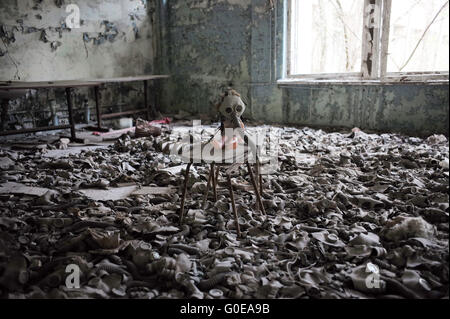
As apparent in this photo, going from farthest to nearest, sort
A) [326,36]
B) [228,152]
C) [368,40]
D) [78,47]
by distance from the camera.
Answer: [78,47], [326,36], [368,40], [228,152]

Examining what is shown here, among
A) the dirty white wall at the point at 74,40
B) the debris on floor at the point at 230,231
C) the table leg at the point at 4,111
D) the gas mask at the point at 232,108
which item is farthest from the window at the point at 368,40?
the table leg at the point at 4,111

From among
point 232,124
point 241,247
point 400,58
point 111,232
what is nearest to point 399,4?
point 400,58

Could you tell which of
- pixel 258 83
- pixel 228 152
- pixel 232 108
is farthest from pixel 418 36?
pixel 228 152

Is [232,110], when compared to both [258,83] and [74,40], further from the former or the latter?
[74,40]

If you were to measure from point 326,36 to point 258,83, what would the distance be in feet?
5.38

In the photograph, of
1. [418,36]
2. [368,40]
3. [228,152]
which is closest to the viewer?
[228,152]

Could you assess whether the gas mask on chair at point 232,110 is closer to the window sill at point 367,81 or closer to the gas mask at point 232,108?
the gas mask at point 232,108

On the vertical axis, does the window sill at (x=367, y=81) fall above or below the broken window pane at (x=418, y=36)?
below

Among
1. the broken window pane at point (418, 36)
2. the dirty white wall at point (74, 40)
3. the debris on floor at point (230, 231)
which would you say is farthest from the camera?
the dirty white wall at point (74, 40)

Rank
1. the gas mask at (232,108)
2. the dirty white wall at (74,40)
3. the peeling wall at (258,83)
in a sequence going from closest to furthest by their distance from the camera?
the gas mask at (232,108) → the peeling wall at (258,83) → the dirty white wall at (74,40)

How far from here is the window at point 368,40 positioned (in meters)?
6.31

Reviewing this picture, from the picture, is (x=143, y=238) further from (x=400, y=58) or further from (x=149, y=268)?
(x=400, y=58)

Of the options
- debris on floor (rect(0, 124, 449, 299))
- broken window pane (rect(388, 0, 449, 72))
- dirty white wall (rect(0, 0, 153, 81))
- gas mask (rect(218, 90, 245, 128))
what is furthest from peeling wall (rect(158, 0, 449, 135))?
gas mask (rect(218, 90, 245, 128))

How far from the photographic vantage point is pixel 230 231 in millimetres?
3082
